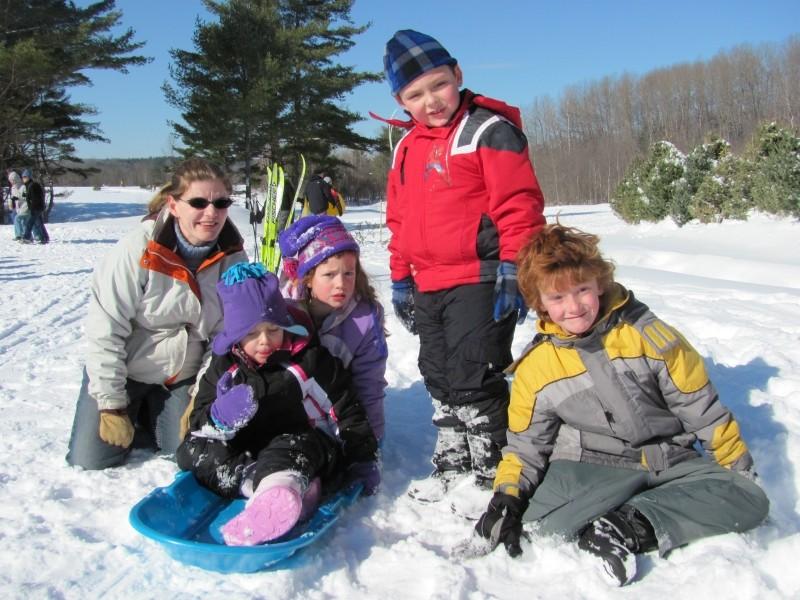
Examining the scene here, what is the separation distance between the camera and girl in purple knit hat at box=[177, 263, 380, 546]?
2.25 metres

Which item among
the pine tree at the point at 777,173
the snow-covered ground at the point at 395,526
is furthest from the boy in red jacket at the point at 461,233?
the pine tree at the point at 777,173

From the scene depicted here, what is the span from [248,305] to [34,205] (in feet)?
44.3

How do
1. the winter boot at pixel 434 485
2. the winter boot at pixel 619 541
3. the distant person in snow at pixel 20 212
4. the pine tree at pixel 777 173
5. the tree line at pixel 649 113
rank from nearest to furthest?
the winter boot at pixel 619 541 → the winter boot at pixel 434 485 → the pine tree at pixel 777 173 → the distant person in snow at pixel 20 212 → the tree line at pixel 649 113

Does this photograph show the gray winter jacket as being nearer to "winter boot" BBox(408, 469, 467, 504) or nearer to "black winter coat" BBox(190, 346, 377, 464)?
"black winter coat" BBox(190, 346, 377, 464)

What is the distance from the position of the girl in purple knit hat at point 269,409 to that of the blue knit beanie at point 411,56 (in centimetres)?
89

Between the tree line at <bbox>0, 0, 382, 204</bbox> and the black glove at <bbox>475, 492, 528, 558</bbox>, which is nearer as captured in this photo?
the black glove at <bbox>475, 492, 528, 558</bbox>

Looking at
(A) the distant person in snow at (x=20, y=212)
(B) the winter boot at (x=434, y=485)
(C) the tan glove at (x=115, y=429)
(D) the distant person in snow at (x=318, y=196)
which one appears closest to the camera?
(B) the winter boot at (x=434, y=485)

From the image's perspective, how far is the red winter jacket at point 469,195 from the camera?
2270 mm

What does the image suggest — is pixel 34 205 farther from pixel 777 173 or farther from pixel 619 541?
pixel 619 541

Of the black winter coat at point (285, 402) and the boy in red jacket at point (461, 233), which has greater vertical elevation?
the boy in red jacket at point (461, 233)

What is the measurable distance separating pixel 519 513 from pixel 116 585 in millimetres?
1251

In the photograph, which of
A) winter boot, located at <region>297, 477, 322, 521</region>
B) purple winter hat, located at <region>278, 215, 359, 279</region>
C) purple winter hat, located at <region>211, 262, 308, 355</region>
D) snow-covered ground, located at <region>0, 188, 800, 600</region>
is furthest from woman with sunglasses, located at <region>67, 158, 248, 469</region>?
winter boot, located at <region>297, 477, 322, 521</region>

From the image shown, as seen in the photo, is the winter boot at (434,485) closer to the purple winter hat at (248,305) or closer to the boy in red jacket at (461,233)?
the boy in red jacket at (461,233)

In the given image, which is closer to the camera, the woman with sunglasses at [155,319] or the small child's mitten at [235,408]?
the small child's mitten at [235,408]
